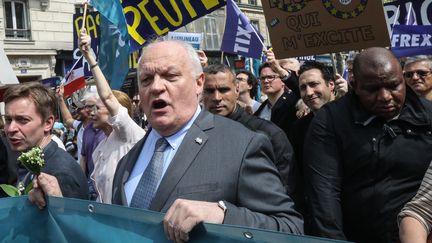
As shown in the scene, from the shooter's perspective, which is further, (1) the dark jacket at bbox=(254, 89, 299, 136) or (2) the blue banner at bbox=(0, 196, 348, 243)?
(1) the dark jacket at bbox=(254, 89, 299, 136)

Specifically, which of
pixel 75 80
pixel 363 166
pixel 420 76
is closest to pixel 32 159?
pixel 363 166

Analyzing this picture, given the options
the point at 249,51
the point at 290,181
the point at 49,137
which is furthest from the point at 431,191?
the point at 249,51

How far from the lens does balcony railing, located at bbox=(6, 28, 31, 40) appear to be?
853 inches

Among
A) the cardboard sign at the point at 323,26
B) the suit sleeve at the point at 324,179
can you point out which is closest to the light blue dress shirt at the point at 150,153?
the suit sleeve at the point at 324,179

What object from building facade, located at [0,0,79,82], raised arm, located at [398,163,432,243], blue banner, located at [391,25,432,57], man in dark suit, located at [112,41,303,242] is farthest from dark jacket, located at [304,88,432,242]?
building facade, located at [0,0,79,82]

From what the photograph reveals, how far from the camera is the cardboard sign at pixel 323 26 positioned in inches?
159

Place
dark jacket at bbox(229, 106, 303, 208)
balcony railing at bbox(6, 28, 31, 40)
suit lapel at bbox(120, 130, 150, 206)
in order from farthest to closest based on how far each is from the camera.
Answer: balcony railing at bbox(6, 28, 31, 40) < dark jacket at bbox(229, 106, 303, 208) < suit lapel at bbox(120, 130, 150, 206)

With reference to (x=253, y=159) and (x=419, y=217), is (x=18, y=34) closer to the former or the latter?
(x=253, y=159)

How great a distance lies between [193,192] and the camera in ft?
6.33

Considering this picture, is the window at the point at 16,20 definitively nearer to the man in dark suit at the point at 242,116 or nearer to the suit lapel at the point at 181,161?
the man in dark suit at the point at 242,116

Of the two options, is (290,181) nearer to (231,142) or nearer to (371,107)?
(371,107)

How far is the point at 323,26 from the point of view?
14.2ft

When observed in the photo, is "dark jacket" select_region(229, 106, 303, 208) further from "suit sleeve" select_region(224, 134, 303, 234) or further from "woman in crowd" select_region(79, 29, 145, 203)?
"suit sleeve" select_region(224, 134, 303, 234)

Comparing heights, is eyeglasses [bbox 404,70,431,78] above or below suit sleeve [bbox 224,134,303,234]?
above
